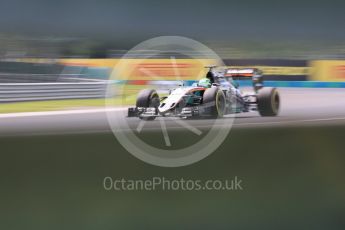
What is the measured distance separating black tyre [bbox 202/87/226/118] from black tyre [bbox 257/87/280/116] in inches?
13.9

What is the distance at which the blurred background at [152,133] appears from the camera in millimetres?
2977

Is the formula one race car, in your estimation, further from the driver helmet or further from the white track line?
the white track line

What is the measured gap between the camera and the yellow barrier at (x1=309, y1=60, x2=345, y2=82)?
3.86 metres

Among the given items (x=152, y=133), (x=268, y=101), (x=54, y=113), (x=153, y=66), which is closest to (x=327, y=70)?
(x=268, y=101)

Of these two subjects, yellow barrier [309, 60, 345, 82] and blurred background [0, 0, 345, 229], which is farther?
yellow barrier [309, 60, 345, 82]

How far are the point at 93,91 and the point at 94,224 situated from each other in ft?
3.68

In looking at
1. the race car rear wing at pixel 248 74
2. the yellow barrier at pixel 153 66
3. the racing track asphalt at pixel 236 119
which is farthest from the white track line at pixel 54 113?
the race car rear wing at pixel 248 74

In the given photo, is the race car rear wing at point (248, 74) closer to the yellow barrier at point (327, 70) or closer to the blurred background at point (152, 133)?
the blurred background at point (152, 133)

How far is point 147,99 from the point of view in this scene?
343 centimetres

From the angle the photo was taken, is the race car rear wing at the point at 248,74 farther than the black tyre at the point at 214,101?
Yes

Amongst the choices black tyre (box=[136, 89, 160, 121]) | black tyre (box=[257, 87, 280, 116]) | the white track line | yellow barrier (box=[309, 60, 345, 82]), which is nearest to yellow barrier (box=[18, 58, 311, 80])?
black tyre (box=[136, 89, 160, 121])

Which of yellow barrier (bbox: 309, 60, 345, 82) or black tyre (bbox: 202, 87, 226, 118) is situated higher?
yellow barrier (bbox: 309, 60, 345, 82)
